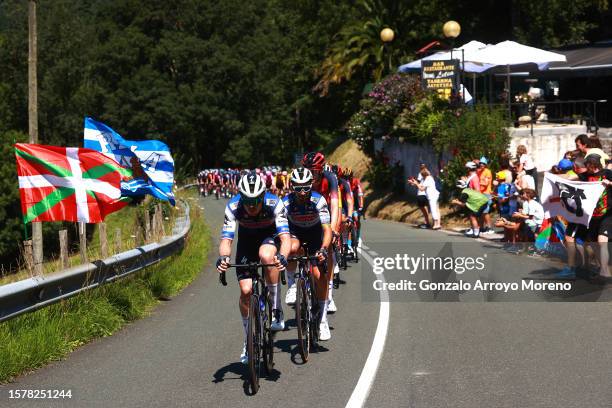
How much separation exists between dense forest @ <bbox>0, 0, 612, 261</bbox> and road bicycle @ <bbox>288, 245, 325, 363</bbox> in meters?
46.5

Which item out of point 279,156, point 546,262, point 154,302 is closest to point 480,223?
point 546,262

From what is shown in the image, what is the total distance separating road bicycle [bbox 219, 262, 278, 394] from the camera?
810 centimetres

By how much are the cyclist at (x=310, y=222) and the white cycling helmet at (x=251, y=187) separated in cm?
121

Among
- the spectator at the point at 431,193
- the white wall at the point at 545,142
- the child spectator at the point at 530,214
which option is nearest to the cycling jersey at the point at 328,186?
the child spectator at the point at 530,214

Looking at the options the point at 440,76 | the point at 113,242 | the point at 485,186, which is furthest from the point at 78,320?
the point at 440,76

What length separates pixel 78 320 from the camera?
1102 cm

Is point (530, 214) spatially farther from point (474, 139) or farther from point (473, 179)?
point (474, 139)

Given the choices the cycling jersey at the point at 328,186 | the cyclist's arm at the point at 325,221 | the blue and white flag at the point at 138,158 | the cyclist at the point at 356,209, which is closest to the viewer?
the cyclist's arm at the point at 325,221

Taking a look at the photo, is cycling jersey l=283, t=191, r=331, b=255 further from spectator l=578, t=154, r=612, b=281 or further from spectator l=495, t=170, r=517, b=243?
spectator l=495, t=170, r=517, b=243

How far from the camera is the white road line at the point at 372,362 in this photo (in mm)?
7684

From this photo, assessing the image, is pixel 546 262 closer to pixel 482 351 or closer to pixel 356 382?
pixel 482 351

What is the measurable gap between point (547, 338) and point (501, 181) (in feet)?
34.8

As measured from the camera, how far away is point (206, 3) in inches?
2781

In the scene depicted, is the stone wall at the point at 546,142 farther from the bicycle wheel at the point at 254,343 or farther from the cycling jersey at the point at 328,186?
the bicycle wheel at the point at 254,343
